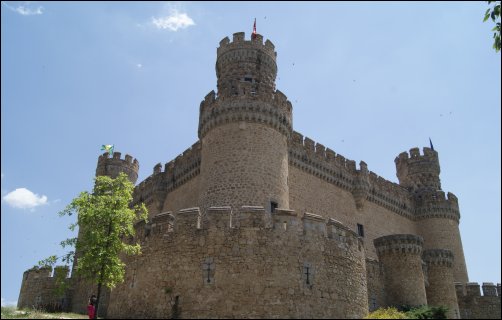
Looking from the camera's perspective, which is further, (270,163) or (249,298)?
(270,163)

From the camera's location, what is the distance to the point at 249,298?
1583 centimetres

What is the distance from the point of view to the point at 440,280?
26.2 metres

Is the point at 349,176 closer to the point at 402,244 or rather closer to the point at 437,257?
the point at 437,257

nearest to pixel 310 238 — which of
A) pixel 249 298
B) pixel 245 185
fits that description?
pixel 249 298

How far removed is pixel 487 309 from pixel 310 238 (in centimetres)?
1620

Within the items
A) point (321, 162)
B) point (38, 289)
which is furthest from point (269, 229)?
point (38, 289)

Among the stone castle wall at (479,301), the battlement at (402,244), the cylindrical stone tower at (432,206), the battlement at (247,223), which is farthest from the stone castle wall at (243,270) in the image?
the cylindrical stone tower at (432,206)

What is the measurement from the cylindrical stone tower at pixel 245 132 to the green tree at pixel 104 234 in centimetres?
412

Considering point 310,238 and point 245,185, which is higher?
point 245,185

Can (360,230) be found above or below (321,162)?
below

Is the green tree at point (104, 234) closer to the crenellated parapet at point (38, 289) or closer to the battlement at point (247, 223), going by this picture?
the battlement at point (247, 223)

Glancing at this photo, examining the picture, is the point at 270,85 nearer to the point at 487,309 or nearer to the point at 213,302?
the point at 213,302

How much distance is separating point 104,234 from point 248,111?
28.6ft

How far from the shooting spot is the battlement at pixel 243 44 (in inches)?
1014
